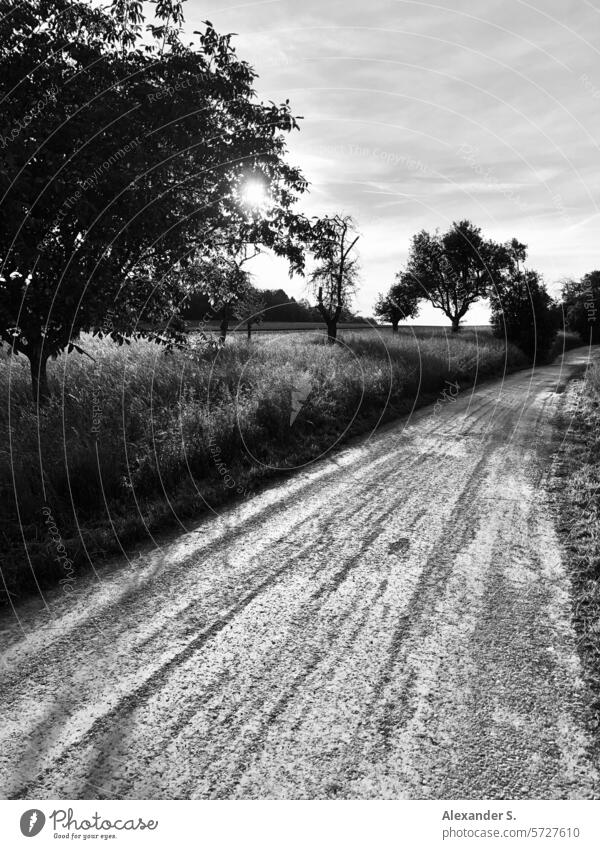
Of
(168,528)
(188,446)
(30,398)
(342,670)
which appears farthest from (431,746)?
(30,398)

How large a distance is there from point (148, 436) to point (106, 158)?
3.96m

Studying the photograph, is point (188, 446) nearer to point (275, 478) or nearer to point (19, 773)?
point (275, 478)

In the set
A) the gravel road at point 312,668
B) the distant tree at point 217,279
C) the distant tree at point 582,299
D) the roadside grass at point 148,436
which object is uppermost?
the distant tree at point 582,299

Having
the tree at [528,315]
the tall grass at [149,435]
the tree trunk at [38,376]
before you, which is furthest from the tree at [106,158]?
the tree at [528,315]

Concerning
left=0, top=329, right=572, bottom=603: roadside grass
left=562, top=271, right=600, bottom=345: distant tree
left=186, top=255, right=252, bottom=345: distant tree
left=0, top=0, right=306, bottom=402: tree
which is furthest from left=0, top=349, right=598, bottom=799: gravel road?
left=562, top=271, right=600, bottom=345: distant tree

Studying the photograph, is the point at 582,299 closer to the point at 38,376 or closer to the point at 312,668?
the point at 38,376

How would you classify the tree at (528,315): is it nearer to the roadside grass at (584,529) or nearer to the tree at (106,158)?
the roadside grass at (584,529)

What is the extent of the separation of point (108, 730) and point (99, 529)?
2817mm

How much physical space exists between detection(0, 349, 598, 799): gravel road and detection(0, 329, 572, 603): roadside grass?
68 cm

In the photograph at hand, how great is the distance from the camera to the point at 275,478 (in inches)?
289

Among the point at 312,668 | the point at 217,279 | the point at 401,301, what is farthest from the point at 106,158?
the point at 401,301

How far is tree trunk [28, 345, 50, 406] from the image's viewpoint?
847 cm

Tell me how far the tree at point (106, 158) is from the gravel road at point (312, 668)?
4319 mm

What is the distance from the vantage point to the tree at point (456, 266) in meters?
34.1
